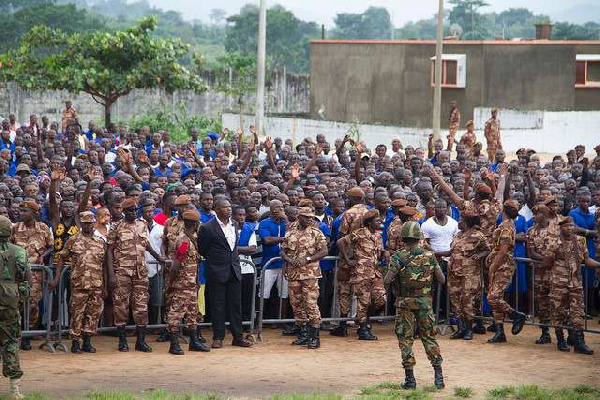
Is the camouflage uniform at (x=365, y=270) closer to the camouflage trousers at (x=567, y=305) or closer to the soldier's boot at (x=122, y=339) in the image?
the camouflage trousers at (x=567, y=305)

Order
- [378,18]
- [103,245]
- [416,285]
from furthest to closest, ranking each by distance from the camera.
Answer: [378,18]
[103,245]
[416,285]

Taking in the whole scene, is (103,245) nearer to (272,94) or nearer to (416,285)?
(416,285)

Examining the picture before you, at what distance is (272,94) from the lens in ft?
145

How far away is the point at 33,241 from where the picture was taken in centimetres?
1260

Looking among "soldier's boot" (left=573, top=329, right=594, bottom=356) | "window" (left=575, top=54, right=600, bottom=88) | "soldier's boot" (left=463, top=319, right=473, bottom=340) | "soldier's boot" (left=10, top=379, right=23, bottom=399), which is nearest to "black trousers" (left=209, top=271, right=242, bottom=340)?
"soldier's boot" (left=463, top=319, right=473, bottom=340)

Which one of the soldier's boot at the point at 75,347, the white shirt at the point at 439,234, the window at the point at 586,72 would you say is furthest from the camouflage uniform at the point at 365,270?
the window at the point at 586,72

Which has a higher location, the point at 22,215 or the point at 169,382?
the point at 22,215

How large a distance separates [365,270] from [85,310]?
3411 mm

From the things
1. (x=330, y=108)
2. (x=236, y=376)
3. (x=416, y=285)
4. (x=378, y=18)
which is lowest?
(x=236, y=376)

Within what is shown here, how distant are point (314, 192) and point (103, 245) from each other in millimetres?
3321

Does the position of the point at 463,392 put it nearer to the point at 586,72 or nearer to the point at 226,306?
the point at 226,306

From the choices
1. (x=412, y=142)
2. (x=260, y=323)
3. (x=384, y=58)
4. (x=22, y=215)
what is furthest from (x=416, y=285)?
(x=384, y=58)

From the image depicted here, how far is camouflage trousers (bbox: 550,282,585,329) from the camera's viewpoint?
42.1 ft

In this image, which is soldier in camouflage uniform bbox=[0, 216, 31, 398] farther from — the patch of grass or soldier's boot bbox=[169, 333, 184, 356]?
the patch of grass
